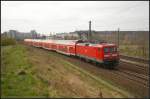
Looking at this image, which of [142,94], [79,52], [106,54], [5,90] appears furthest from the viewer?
[79,52]

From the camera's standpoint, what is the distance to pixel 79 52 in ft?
124

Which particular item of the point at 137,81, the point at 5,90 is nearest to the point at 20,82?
the point at 5,90

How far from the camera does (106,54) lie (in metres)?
28.4

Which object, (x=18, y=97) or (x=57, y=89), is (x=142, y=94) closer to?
(x=57, y=89)

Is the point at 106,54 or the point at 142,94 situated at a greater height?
the point at 106,54

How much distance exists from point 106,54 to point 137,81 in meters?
7.89

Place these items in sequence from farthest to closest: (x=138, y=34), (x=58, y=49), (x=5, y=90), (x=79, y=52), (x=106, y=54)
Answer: (x=138, y=34), (x=58, y=49), (x=79, y=52), (x=106, y=54), (x=5, y=90)

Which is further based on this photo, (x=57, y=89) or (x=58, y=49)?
(x=58, y=49)

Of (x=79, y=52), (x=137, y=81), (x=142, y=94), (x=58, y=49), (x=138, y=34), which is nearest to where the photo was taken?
(x=142, y=94)

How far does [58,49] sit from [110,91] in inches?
1448

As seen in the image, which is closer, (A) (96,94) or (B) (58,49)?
(A) (96,94)

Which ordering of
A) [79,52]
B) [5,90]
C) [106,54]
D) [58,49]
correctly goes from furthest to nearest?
[58,49] < [79,52] < [106,54] < [5,90]

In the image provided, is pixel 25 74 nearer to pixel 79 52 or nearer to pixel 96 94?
pixel 96 94

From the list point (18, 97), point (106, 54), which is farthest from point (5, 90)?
point (106, 54)
